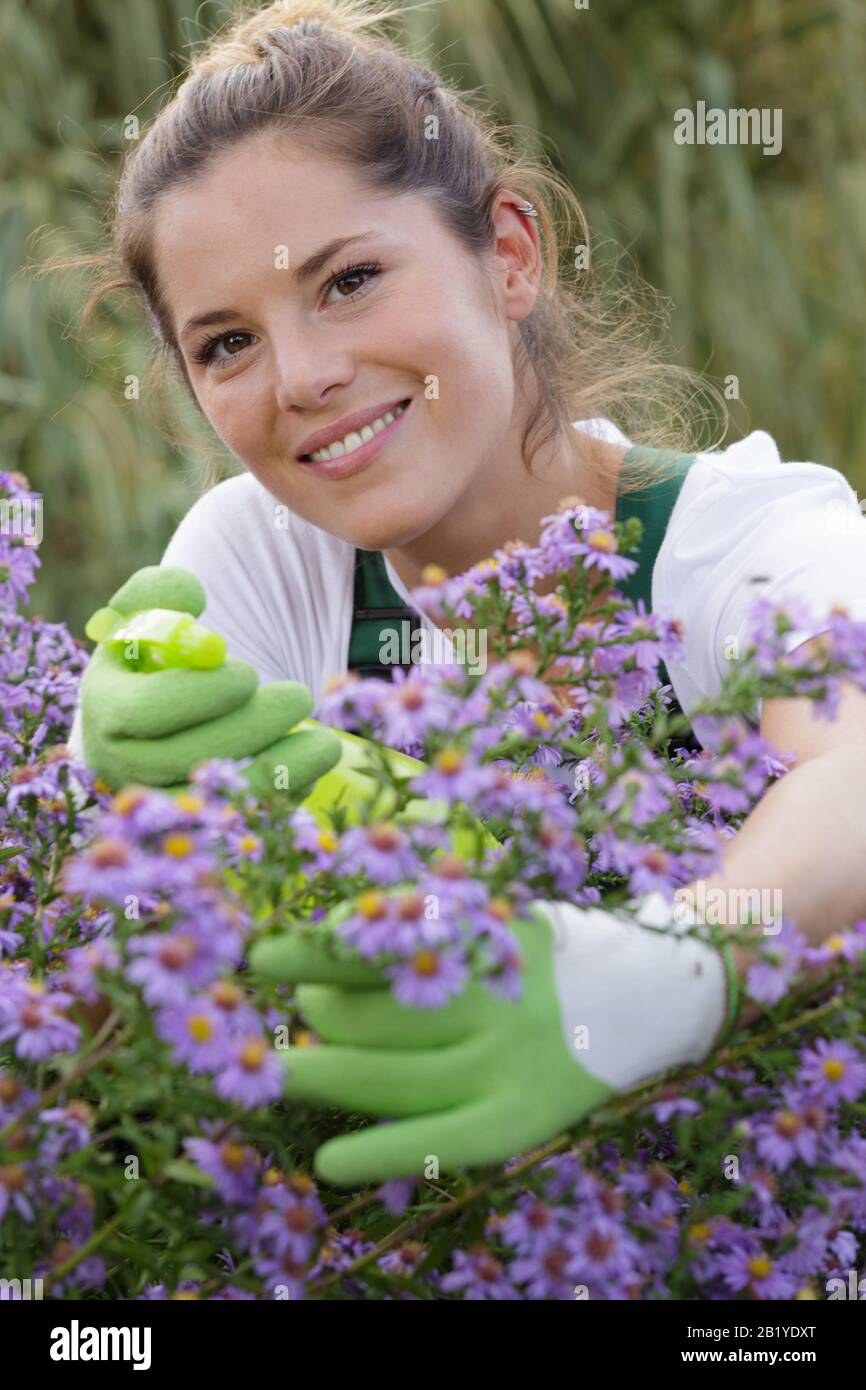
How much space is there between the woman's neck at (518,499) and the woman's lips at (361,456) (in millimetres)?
213

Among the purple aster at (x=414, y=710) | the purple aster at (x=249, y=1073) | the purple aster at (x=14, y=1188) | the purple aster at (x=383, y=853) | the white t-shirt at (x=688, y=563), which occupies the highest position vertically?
the white t-shirt at (x=688, y=563)

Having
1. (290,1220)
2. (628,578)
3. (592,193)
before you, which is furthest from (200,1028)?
(592,193)

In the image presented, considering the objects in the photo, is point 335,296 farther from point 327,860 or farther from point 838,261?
point 838,261

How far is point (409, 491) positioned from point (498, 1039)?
1.82 ft

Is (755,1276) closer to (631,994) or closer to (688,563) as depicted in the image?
(631,994)

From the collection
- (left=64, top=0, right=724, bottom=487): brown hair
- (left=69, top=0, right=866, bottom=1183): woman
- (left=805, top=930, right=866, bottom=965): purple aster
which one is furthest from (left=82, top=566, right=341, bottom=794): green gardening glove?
(left=64, top=0, right=724, bottom=487): brown hair

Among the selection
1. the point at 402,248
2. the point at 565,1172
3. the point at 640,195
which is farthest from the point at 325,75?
the point at 640,195

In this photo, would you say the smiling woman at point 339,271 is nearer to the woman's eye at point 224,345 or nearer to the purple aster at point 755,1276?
the woman's eye at point 224,345

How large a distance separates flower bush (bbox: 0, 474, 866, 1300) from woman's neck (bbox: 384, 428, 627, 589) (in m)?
0.57

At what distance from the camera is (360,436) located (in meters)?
1.07

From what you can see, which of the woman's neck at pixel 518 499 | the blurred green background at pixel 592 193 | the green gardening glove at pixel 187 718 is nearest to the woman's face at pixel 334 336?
the woman's neck at pixel 518 499

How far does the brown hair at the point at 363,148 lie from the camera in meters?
1.09

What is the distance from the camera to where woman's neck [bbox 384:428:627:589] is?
4.23 ft
